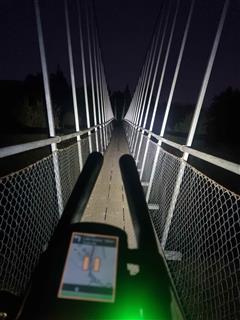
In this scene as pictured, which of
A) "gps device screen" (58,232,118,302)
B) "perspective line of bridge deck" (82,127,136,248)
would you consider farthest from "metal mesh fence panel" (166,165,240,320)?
"gps device screen" (58,232,118,302)

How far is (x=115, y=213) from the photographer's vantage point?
387cm

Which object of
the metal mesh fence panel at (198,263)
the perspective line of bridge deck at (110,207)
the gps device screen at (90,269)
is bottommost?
the gps device screen at (90,269)

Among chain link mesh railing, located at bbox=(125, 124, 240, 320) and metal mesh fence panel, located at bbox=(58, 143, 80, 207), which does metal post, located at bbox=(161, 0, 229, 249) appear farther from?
metal mesh fence panel, located at bbox=(58, 143, 80, 207)

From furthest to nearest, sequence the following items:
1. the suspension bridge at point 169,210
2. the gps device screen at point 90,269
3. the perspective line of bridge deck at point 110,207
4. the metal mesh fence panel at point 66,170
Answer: the perspective line of bridge deck at point 110,207 < the metal mesh fence panel at point 66,170 < the suspension bridge at point 169,210 < the gps device screen at point 90,269

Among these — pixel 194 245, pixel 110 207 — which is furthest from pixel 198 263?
pixel 110 207

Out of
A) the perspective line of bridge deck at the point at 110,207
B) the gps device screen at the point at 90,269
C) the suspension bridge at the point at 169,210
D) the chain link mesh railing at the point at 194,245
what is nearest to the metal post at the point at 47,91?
the suspension bridge at the point at 169,210

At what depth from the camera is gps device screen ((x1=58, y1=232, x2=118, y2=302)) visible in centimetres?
62

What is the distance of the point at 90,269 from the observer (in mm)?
656

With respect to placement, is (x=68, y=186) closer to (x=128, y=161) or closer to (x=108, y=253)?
(x=128, y=161)

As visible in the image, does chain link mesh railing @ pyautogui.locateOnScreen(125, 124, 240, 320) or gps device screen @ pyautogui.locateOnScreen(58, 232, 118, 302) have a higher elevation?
chain link mesh railing @ pyautogui.locateOnScreen(125, 124, 240, 320)

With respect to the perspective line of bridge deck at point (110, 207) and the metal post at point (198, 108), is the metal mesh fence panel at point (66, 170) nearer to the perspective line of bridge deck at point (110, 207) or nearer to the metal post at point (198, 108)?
the perspective line of bridge deck at point (110, 207)

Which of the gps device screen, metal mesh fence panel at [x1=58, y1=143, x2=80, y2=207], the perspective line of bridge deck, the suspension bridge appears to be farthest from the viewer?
the perspective line of bridge deck

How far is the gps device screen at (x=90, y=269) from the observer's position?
0.62 m

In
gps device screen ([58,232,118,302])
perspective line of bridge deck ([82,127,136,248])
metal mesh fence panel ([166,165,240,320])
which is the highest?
perspective line of bridge deck ([82,127,136,248])
